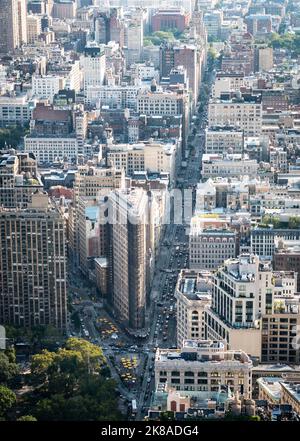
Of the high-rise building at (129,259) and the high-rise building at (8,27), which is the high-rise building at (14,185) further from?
the high-rise building at (8,27)

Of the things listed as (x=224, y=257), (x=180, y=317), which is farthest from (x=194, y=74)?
(x=180, y=317)

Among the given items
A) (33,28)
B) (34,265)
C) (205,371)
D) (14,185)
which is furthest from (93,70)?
(205,371)

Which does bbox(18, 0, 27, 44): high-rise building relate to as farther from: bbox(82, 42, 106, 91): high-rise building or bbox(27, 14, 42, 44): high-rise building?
bbox(82, 42, 106, 91): high-rise building

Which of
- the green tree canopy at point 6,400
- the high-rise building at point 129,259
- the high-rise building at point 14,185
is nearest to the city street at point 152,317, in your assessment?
the high-rise building at point 129,259

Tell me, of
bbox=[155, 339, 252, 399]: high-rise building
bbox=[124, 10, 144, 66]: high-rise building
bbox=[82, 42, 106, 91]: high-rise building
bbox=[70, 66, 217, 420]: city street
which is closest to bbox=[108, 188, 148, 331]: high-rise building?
bbox=[70, 66, 217, 420]: city street
